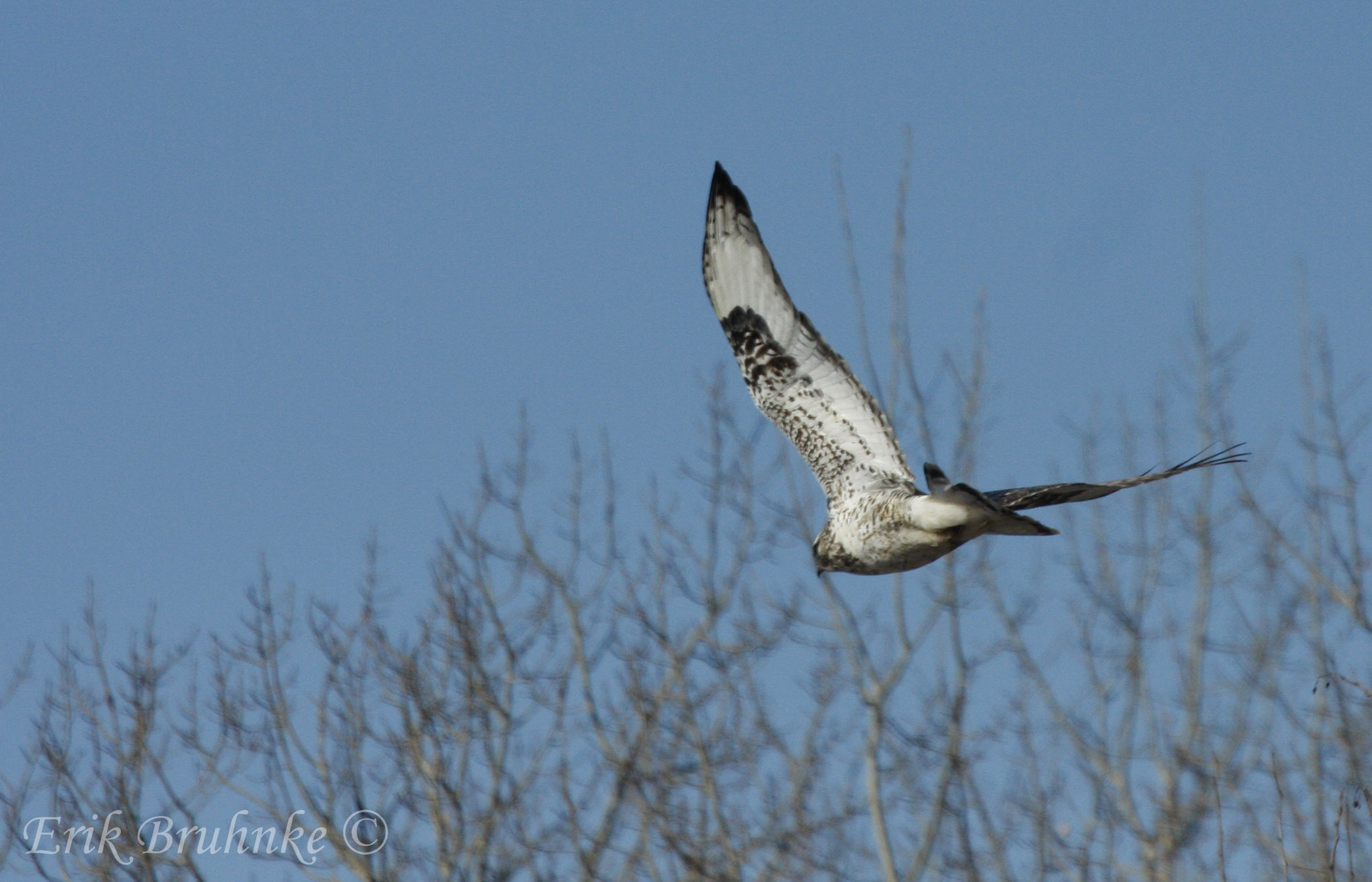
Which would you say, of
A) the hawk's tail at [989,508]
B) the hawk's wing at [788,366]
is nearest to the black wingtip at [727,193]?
the hawk's wing at [788,366]

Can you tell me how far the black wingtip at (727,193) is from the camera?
725 centimetres

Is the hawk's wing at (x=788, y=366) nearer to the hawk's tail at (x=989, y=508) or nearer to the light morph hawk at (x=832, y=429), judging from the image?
the light morph hawk at (x=832, y=429)

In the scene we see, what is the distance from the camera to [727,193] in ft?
23.8

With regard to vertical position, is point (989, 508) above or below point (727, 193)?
below

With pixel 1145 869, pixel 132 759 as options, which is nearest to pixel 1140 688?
pixel 1145 869

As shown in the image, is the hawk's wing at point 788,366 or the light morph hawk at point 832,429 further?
the hawk's wing at point 788,366

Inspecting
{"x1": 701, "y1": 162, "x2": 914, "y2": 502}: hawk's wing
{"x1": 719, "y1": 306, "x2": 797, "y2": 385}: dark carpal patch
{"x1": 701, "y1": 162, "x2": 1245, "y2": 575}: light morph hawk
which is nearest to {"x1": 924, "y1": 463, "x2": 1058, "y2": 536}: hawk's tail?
{"x1": 701, "y1": 162, "x2": 1245, "y2": 575}: light morph hawk

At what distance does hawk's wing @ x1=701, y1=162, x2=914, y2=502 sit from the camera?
6.93 m

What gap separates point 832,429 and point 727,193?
3.95 feet

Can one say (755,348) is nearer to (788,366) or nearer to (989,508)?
(788,366)

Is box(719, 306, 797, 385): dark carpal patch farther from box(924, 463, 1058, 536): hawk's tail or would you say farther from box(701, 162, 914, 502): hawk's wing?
box(924, 463, 1058, 536): hawk's tail

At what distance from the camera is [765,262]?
24.1 ft

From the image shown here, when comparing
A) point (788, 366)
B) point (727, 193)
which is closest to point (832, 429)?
point (788, 366)

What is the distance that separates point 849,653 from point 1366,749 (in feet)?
13.6
